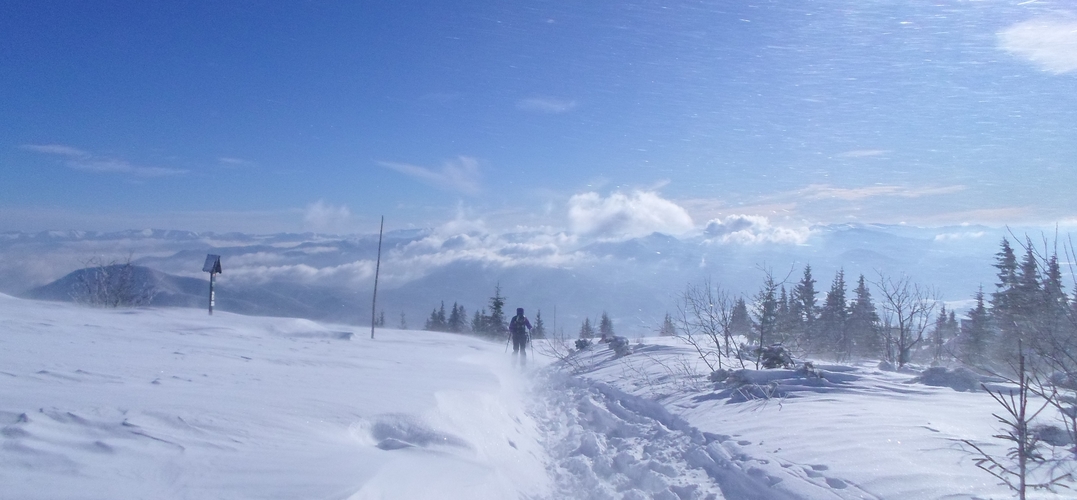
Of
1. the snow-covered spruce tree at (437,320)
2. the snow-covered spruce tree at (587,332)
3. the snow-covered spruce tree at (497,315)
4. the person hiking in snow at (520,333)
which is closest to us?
the person hiking in snow at (520,333)

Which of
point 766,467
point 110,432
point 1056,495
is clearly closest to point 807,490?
point 766,467

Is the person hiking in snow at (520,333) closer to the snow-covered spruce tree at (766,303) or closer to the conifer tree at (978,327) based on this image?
the snow-covered spruce tree at (766,303)

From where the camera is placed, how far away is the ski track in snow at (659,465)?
5605 millimetres

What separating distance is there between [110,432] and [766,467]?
5887 mm

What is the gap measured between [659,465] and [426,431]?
2648 mm

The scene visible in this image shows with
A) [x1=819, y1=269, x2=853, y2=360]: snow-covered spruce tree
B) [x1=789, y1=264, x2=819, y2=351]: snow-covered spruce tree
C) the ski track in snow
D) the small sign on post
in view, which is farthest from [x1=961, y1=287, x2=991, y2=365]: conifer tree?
the small sign on post

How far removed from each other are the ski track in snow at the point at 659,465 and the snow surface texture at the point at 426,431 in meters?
0.03

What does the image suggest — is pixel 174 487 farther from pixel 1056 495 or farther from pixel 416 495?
pixel 1056 495

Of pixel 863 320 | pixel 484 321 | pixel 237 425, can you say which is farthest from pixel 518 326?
pixel 484 321

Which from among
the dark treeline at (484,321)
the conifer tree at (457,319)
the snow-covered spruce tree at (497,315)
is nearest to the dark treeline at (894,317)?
the dark treeline at (484,321)

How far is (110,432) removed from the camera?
4.64 m

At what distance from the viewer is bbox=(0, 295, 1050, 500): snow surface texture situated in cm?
431

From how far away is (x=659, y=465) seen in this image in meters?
6.69

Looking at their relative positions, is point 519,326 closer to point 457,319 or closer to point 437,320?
point 457,319
